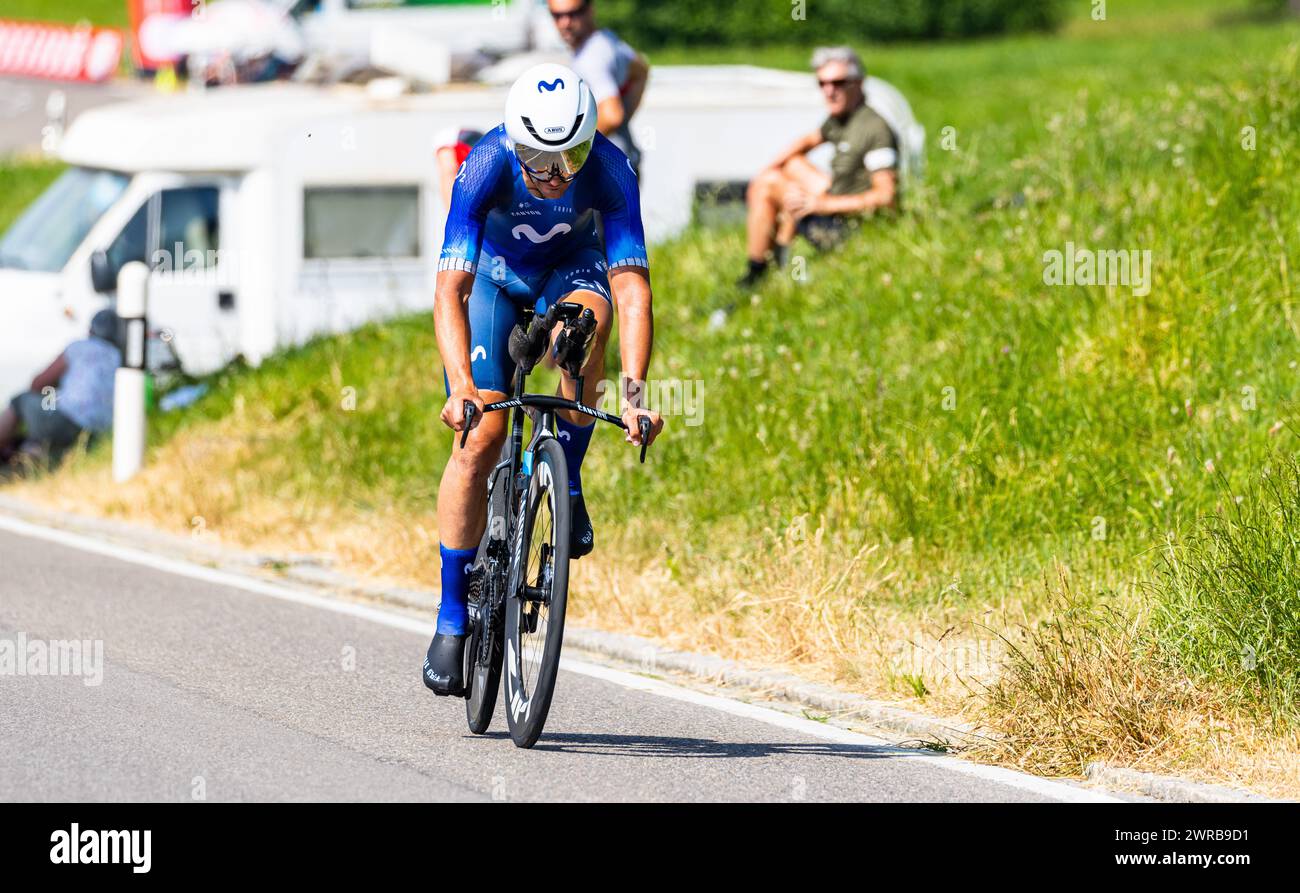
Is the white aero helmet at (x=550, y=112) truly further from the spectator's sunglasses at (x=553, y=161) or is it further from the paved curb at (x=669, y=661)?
the paved curb at (x=669, y=661)

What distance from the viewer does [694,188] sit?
15.3m

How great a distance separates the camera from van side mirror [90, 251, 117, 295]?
14.1 meters

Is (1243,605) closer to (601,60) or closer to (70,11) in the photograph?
(601,60)

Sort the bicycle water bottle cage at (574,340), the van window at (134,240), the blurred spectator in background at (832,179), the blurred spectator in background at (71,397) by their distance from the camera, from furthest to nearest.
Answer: the van window at (134,240), the blurred spectator in background at (71,397), the blurred spectator in background at (832,179), the bicycle water bottle cage at (574,340)

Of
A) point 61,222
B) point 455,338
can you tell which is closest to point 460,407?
point 455,338

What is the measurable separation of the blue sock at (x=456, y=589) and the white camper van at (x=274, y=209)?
7.82m

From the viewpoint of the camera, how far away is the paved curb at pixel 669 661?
645 centimetres

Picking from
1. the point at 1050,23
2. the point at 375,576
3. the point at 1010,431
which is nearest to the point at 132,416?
the point at 375,576

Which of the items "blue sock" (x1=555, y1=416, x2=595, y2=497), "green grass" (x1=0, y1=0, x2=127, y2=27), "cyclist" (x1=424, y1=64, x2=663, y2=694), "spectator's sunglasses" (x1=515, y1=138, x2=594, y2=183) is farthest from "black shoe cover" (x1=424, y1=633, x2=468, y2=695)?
"green grass" (x1=0, y1=0, x2=127, y2=27)

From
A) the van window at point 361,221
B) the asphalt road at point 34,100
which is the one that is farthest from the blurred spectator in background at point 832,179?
the asphalt road at point 34,100

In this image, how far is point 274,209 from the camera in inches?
575

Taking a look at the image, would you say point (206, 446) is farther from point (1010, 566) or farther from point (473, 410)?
point (473, 410)

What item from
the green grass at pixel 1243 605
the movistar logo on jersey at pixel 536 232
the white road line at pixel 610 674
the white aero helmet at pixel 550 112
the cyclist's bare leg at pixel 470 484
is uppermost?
the white aero helmet at pixel 550 112
